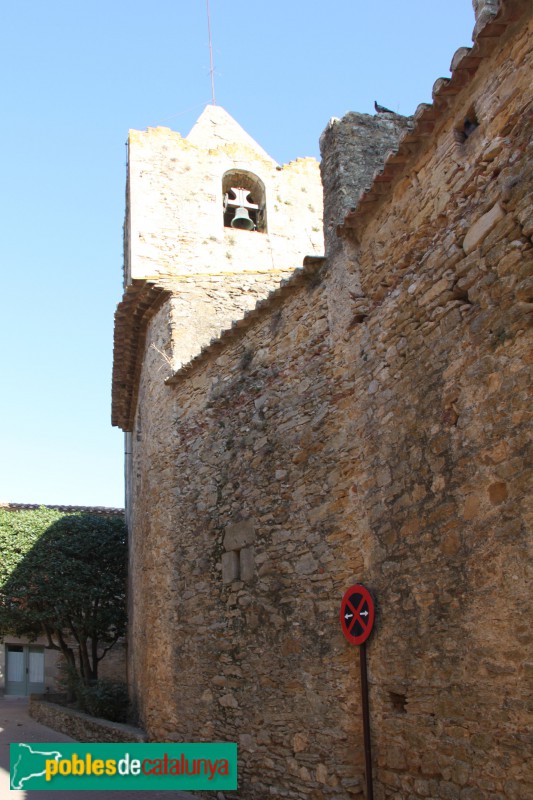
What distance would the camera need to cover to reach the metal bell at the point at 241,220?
14344mm

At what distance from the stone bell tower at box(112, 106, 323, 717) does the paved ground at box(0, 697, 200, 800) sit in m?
1.50

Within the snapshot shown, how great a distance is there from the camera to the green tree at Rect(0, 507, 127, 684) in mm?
17391

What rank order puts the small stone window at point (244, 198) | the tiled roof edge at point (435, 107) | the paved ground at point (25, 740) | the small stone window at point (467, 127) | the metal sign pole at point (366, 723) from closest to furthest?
the tiled roof edge at point (435, 107), the small stone window at point (467, 127), the metal sign pole at point (366, 723), the paved ground at point (25, 740), the small stone window at point (244, 198)

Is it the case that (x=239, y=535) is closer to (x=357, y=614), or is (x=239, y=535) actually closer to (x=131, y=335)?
(x=357, y=614)

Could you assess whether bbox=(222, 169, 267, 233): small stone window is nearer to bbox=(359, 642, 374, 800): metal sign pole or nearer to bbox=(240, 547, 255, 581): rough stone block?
bbox=(240, 547, 255, 581): rough stone block

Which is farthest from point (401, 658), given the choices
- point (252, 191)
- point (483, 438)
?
point (252, 191)

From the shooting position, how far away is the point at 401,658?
5.58m

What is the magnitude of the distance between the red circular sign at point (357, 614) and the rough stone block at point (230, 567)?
2.18 m

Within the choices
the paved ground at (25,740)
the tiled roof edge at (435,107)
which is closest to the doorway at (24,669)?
the paved ground at (25,740)

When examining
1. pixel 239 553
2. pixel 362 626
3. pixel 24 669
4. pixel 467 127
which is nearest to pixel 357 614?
pixel 362 626

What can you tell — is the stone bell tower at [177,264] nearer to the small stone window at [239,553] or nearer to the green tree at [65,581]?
the small stone window at [239,553]

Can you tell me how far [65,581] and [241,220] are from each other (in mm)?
9676

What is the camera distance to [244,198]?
606 inches

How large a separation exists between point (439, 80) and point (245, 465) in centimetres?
468
